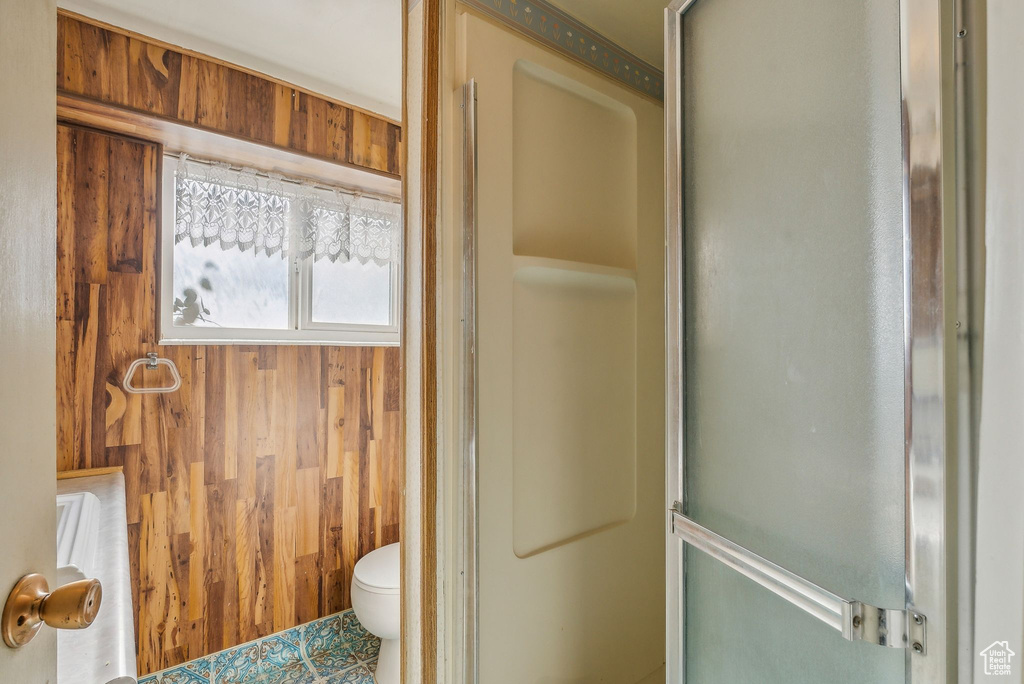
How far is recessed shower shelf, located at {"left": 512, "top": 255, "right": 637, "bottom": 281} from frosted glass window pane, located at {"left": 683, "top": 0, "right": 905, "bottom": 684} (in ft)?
1.34

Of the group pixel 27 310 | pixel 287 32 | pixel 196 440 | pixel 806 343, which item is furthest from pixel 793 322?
pixel 196 440

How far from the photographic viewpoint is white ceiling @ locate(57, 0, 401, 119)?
149 cm

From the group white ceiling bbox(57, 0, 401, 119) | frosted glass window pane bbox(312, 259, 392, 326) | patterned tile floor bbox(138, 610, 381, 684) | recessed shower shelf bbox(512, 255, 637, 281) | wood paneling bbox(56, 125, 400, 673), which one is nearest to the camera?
recessed shower shelf bbox(512, 255, 637, 281)

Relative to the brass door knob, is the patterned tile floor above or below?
below

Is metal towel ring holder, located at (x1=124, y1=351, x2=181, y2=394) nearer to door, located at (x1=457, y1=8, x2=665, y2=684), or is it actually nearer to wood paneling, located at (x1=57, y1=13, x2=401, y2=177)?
wood paneling, located at (x1=57, y1=13, x2=401, y2=177)

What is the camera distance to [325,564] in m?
2.09

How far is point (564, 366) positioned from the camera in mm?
1249

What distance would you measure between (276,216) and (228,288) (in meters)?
0.36

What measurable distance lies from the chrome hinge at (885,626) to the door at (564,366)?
2.18ft

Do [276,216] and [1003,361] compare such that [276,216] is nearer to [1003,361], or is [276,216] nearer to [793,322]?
[793,322]

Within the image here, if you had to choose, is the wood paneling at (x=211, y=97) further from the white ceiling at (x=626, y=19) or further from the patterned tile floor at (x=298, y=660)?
the patterned tile floor at (x=298, y=660)

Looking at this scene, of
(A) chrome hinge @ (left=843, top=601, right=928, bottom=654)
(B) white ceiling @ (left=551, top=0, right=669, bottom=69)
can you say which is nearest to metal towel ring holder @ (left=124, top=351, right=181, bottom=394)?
(B) white ceiling @ (left=551, top=0, right=669, bottom=69)

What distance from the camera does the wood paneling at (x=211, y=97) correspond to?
1575mm

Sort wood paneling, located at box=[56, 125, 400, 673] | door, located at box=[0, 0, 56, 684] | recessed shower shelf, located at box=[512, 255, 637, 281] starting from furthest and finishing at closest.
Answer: wood paneling, located at box=[56, 125, 400, 673] → recessed shower shelf, located at box=[512, 255, 637, 281] → door, located at box=[0, 0, 56, 684]
